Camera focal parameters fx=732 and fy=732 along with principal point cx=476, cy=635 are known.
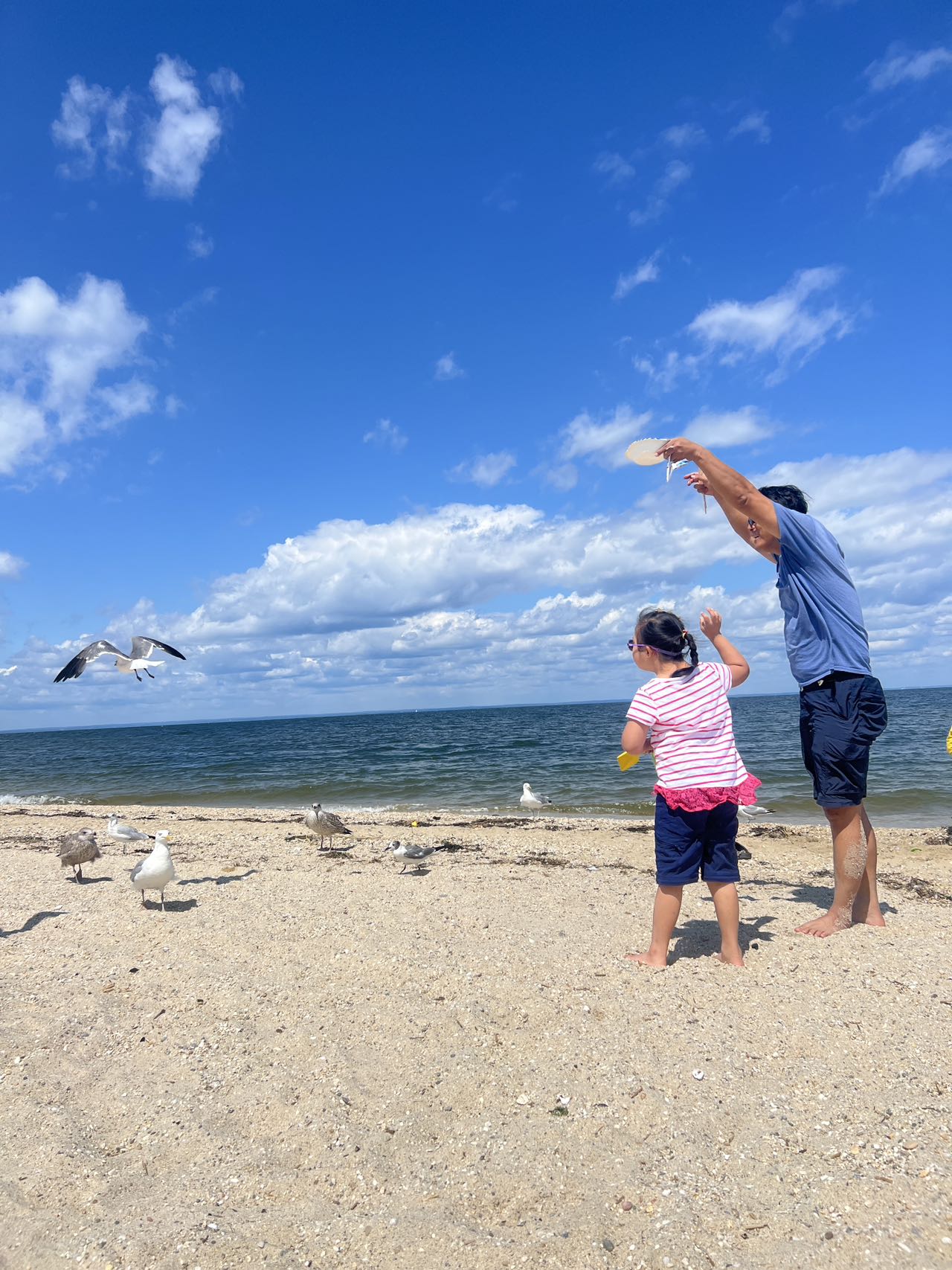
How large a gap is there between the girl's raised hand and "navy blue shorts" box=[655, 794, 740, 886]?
1.01m

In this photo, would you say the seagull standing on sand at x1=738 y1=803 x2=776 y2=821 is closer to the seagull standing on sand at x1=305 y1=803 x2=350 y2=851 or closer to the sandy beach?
the seagull standing on sand at x1=305 y1=803 x2=350 y2=851

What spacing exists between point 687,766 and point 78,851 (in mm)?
6795

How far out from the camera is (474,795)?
17.9 meters

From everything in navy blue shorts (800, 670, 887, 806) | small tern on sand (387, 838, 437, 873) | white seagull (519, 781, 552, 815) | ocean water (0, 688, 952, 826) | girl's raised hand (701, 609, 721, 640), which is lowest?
ocean water (0, 688, 952, 826)

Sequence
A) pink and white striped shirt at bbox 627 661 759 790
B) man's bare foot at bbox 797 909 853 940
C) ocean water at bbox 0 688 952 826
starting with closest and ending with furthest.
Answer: pink and white striped shirt at bbox 627 661 759 790 → man's bare foot at bbox 797 909 853 940 → ocean water at bbox 0 688 952 826

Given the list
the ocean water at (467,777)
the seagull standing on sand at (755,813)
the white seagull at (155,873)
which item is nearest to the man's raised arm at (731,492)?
the white seagull at (155,873)

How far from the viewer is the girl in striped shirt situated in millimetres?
3998

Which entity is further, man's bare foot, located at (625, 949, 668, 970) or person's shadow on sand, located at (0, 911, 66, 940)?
person's shadow on sand, located at (0, 911, 66, 940)

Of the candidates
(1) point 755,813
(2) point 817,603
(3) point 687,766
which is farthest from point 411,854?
(1) point 755,813

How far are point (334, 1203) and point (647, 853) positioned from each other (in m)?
7.90

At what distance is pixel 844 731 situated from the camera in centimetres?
432

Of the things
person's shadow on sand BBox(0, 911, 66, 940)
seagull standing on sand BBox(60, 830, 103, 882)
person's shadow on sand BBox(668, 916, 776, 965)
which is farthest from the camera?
seagull standing on sand BBox(60, 830, 103, 882)

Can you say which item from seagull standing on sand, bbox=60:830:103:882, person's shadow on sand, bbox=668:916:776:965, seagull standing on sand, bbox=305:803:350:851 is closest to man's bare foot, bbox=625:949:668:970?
person's shadow on sand, bbox=668:916:776:965

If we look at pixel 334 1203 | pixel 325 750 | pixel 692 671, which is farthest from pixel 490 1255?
pixel 325 750
